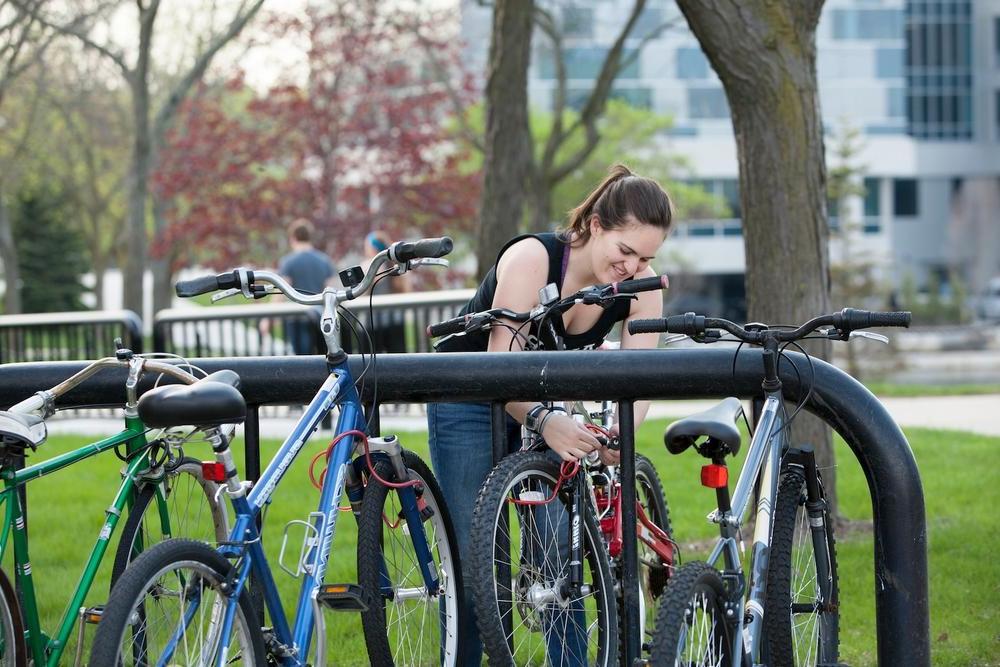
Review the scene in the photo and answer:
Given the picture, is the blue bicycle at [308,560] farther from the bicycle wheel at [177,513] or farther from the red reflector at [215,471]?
the bicycle wheel at [177,513]

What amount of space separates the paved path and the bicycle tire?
8.41 m

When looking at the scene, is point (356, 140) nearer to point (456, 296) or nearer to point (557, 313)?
point (456, 296)

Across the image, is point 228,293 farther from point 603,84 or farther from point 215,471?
point 603,84

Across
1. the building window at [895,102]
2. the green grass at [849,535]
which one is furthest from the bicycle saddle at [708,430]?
the building window at [895,102]

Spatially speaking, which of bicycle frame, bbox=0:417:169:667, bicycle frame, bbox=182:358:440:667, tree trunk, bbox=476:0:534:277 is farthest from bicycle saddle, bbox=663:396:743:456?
tree trunk, bbox=476:0:534:277

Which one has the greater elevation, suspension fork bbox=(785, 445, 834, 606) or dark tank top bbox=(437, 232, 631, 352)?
dark tank top bbox=(437, 232, 631, 352)

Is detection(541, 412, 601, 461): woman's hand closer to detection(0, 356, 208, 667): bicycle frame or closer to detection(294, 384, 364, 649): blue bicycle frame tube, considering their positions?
detection(294, 384, 364, 649): blue bicycle frame tube

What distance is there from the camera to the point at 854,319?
12.3 ft

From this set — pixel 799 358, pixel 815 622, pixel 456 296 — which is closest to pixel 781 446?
pixel 799 358

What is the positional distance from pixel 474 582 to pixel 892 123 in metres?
69.1

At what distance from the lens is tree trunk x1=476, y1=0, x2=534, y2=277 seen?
510 inches

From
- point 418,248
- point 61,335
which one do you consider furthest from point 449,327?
point 61,335

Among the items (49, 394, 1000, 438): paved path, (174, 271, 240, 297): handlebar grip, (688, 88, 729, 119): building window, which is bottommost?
(49, 394, 1000, 438): paved path

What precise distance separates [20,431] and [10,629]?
0.48 meters
